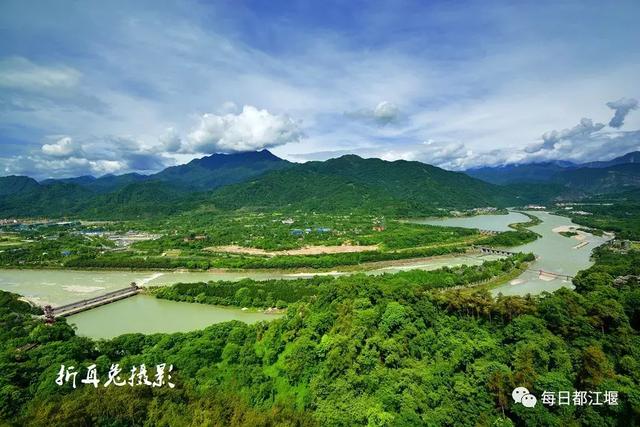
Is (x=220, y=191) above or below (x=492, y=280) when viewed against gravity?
above

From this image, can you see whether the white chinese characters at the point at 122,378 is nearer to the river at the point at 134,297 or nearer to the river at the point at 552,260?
the river at the point at 134,297

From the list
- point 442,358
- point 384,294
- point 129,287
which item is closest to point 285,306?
point 384,294

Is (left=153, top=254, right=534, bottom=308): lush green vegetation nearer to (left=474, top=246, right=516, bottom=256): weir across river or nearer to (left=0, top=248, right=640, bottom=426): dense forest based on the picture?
(left=0, top=248, right=640, bottom=426): dense forest

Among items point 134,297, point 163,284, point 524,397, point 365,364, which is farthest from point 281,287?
point 524,397

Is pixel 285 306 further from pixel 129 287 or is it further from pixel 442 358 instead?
pixel 129 287

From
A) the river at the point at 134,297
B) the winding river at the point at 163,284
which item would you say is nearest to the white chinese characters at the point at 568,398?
the river at the point at 134,297

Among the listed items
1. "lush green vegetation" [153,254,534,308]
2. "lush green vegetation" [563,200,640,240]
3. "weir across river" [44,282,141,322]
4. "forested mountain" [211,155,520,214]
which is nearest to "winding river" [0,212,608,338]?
"weir across river" [44,282,141,322]

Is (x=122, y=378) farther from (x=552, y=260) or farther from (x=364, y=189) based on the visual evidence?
(x=364, y=189)
